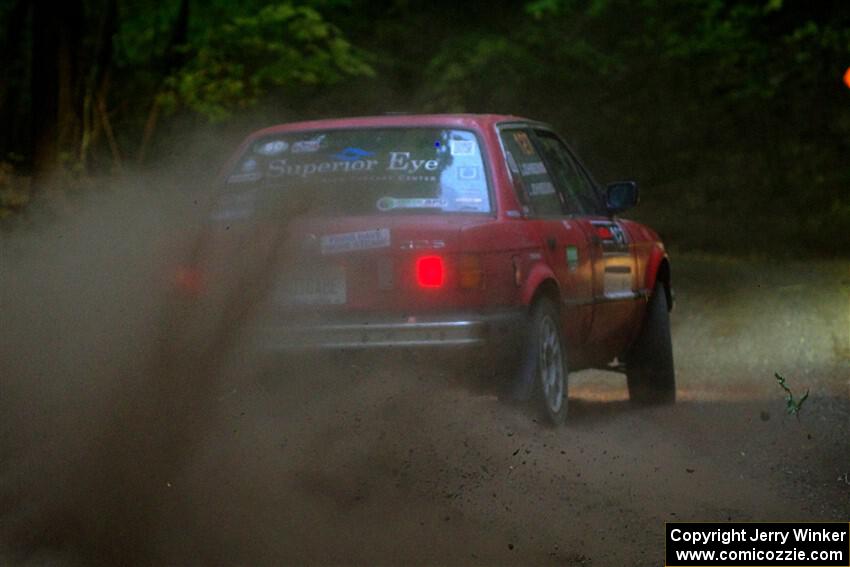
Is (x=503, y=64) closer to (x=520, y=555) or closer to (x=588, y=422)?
(x=588, y=422)

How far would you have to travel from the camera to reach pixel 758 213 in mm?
25094

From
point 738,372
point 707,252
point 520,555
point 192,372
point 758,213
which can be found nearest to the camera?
point 520,555

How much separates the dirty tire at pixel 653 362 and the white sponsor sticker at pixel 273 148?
2777mm

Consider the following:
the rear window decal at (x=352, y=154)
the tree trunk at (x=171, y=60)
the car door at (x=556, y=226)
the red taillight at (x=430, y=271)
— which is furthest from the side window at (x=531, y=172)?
the tree trunk at (x=171, y=60)

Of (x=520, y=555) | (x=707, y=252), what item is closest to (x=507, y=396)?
(x=520, y=555)

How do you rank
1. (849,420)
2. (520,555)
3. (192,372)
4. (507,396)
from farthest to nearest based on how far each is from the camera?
1. (849,420)
2. (507,396)
3. (192,372)
4. (520,555)

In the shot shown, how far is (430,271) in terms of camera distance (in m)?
8.20

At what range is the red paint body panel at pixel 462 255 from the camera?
27.0 feet

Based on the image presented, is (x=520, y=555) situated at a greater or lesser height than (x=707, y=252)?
greater

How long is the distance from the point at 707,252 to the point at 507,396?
14.6 m

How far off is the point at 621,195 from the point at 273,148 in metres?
2.15

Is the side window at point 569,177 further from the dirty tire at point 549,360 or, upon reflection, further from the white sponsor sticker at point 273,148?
the white sponsor sticker at point 273,148

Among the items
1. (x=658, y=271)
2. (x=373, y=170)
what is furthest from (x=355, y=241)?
(x=658, y=271)

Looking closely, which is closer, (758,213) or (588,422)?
(588,422)
